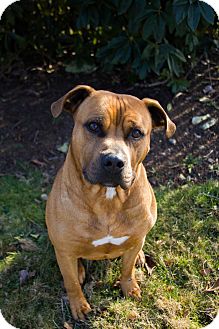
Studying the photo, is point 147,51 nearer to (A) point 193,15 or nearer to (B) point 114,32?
(B) point 114,32

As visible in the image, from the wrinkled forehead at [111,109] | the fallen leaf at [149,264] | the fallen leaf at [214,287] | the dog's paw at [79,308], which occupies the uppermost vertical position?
the wrinkled forehead at [111,109]

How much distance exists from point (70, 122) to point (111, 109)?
2.31 metres

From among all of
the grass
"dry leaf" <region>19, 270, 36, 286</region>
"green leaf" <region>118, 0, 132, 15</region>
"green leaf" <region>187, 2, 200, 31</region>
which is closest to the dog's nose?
the grass

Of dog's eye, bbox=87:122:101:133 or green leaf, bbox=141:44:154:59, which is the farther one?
green leaf, bbox=141:44:154:59

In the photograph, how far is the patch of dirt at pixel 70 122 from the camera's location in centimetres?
513

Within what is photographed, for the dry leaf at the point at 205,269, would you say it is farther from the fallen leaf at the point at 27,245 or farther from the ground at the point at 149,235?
the fallen leaf at the point at 27,245

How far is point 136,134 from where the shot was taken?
10.7ft

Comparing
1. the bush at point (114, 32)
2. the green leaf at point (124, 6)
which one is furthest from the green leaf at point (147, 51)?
the green leaf at point (124, 6)

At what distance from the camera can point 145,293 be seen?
3.98m

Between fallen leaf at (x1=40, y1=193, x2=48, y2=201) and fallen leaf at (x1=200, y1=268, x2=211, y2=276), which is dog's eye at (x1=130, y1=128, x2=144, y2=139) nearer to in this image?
fallen leaf at (x1=200, y1=268, x2=211, y2=276)

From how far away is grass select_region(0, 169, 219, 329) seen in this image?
3.80 m

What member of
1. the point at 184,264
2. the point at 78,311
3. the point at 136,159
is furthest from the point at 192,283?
the point at 136,159

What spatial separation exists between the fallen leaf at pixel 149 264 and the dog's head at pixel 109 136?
1.24 meters

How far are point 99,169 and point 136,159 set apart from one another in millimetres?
349
